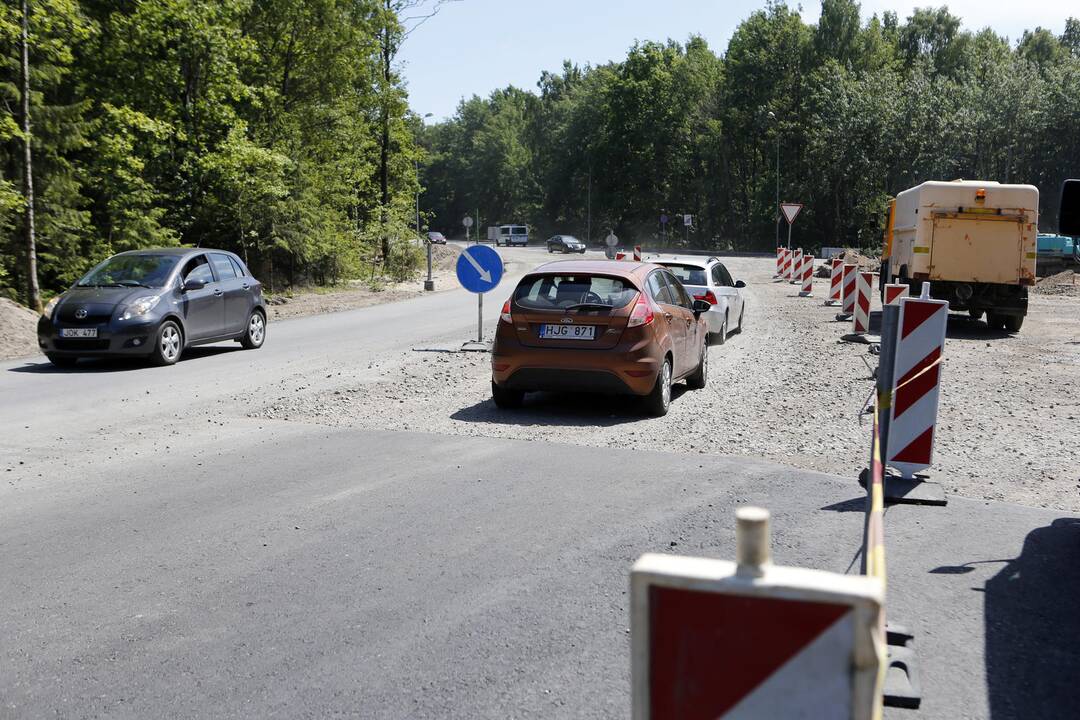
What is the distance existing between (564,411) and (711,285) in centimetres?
723

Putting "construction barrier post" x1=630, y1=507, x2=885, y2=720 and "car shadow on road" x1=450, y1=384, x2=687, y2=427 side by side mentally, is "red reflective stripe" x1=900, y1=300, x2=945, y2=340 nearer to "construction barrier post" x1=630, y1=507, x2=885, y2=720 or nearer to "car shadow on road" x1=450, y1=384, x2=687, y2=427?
"car shadow on road" x1=450, y1=384, x2=687, y2=427

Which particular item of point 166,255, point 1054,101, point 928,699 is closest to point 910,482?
point 928,699

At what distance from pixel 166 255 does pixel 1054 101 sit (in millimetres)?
63675

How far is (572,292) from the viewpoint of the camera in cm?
1034

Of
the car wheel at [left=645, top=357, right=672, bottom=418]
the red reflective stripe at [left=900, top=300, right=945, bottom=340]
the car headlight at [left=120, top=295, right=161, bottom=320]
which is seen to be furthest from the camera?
the car headlight at [left=120, top=295, right=161, bottom=320]

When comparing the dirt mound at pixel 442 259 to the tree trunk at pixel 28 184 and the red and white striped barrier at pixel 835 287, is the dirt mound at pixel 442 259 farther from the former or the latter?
the tree trunk at pixel 28 184

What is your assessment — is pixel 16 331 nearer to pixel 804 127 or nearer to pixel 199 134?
pixel 199 134

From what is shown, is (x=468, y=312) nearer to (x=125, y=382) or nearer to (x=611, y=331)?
(x=125, y=382)

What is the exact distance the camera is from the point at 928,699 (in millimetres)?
3727

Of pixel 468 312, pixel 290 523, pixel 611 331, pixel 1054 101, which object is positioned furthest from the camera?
pixel 1054 101

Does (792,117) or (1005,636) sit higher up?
(792,117)

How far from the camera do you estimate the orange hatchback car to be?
9930mm

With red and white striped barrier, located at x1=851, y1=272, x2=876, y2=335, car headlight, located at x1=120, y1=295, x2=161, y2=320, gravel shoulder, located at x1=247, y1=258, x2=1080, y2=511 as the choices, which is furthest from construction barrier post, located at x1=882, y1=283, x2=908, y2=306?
car headlight, located at x1=120, y1=295, x2=161, y2=320

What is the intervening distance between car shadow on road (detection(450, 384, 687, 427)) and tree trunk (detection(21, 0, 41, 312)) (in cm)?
1493
